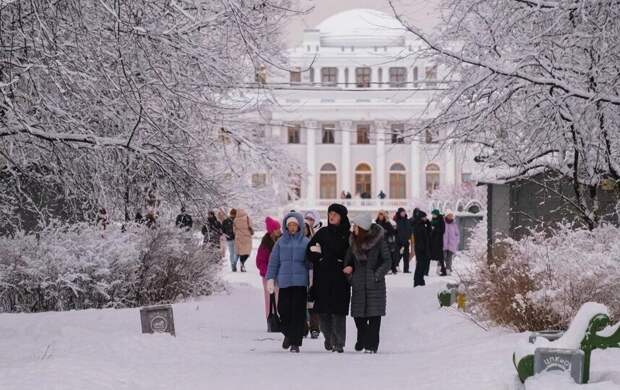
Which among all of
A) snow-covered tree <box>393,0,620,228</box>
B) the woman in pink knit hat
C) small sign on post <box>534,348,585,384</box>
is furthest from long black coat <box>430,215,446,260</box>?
small sign on post <box>534,348,585,384</box>

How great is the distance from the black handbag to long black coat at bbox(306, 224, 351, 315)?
1.61 meters

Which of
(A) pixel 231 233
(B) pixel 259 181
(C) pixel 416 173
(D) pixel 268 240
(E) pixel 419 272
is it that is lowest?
(E) pixel 419 272

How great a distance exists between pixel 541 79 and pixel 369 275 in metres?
2.63

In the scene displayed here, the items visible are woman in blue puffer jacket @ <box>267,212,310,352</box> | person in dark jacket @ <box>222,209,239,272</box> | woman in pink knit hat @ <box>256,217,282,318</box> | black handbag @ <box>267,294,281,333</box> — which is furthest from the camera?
person in dark jacket @ <box>222,209,239,272</box>

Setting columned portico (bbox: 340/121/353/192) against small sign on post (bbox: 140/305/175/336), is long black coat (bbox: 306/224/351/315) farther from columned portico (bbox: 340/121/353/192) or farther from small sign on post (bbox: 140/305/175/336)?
columned portico (bbox: 340/121/353/192)

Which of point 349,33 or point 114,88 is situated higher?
point 349,33

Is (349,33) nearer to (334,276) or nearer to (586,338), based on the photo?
(334,276)

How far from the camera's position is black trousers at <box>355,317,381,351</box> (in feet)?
41.5

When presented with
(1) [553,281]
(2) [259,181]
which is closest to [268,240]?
(1) [553,281]

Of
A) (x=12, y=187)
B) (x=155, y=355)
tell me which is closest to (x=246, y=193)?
(x=12, y=187)

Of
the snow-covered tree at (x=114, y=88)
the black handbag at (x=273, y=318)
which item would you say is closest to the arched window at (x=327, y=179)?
the snow-covered tree at (x=114, y=88)

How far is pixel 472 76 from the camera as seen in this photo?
14047 millimetres

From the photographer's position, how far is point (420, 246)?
83.0 ft

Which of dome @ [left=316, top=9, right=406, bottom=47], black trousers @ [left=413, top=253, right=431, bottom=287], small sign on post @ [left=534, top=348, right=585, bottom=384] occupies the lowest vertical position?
black trousers @ [left=413, top=253, right=431, bottom=287]
